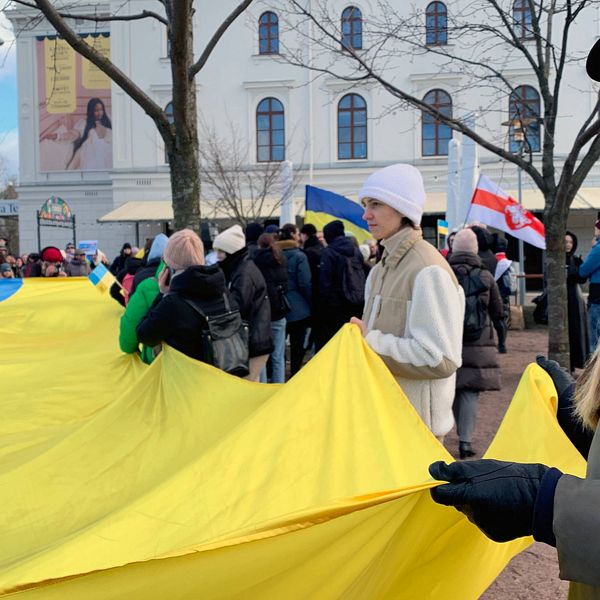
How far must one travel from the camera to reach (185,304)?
17.2 feet

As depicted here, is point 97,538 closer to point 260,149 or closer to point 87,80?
point 260,149

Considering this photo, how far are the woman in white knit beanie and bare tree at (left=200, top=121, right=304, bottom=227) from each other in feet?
88.8

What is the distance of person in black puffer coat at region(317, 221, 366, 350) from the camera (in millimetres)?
9648

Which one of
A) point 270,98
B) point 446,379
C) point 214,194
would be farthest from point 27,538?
point 270,98

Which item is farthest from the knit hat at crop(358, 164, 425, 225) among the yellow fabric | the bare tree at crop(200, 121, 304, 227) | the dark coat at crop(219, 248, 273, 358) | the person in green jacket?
the bare tree at crop(200, 121, 304, 227)

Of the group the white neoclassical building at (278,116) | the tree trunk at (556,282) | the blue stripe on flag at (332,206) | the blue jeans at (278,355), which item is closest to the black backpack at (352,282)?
the blue jeans at (278,355)

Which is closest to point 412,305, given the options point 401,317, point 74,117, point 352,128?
point 401,317

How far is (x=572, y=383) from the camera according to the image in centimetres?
289

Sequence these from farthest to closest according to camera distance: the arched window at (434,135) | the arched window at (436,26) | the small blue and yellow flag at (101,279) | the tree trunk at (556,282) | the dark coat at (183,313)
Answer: the arched window at (434,135) → the arched window at (436,26) → the small blue and yellow flag at (101,279) → the tree trunk at (556,282) → the dark coat at (183,313)

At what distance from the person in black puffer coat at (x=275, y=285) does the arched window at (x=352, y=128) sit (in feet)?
81.4

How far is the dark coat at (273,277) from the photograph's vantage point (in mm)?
9195

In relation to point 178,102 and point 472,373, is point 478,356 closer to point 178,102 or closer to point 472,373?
point 472,373

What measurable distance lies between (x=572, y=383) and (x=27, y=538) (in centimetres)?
230

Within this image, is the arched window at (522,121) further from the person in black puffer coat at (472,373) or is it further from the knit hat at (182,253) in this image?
the knit hat at (182,253)
